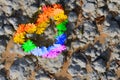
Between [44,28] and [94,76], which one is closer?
[94,76]

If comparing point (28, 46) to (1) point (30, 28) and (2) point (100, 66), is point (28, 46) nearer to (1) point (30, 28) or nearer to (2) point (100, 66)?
(1) point (30, 28)

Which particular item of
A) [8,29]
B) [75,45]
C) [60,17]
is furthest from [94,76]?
[8,29]

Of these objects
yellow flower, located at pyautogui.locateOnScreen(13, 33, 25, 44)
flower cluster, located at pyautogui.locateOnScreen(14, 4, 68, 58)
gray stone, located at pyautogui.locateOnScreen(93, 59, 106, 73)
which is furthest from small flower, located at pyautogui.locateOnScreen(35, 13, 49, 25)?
gray stone, located at pyautogui.locateOnScreen(93, 59, 106, 73)

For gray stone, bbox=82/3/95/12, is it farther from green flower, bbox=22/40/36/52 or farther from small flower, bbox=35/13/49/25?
green flower, bbox=22/40/36/52

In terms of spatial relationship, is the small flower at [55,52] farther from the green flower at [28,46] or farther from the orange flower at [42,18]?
the orange flower at [42,18]

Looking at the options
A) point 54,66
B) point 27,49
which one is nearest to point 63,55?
point 54,66

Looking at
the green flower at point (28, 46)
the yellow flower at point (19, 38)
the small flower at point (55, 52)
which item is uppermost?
the yellow flower at point (19, 38)

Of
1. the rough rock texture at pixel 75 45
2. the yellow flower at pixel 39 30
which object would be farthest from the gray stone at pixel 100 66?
the yellow flower at pixel 39 30
